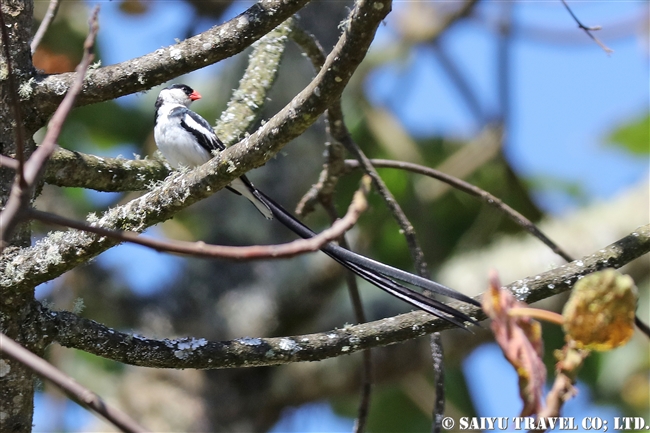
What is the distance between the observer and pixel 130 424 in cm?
67

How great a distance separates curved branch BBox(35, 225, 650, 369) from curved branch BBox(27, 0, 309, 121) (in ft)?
1.64

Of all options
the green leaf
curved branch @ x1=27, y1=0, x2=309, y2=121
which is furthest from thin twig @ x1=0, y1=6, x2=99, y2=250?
the green leaf

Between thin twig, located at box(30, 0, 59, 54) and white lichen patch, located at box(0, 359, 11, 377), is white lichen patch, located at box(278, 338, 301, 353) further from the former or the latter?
thin twig, located at box(30, 0, 59, 54)

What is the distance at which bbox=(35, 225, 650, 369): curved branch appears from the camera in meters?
1.53

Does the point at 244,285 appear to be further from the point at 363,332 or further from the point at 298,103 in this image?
the point at 298,103

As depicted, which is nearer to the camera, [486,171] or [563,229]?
[563,229]

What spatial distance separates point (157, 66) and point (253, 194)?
3.31 feet

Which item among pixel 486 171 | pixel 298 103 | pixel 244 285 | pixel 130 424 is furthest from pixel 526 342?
pixel 486 171

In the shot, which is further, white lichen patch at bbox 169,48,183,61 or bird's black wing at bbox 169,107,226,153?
bird's black wing at bbox 169,107,226,153

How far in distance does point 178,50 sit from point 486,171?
4.01m

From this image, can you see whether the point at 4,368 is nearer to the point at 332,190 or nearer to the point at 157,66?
the point at 157,66

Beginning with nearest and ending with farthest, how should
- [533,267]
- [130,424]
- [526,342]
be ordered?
[130,424] → [526,342] → [533,267]

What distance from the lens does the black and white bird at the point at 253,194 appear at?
59.4 inches

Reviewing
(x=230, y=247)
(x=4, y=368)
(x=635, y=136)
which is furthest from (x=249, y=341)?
(x=635, y=136)
